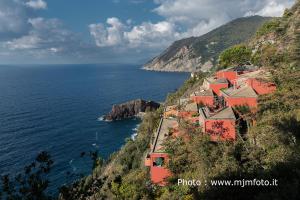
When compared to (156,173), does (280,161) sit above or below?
above

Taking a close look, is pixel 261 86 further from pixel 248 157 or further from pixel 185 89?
pixel 185 89

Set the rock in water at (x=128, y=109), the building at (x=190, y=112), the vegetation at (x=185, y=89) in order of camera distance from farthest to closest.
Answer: the rock in water at (x=128, y=109) → the vegetation at (x=185, y=89) → the building at (x=190, y=112)

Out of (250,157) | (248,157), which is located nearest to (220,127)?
(248,157)

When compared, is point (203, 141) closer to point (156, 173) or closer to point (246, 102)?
point (156, 173)

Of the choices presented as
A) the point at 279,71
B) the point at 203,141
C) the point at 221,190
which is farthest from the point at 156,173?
the point at 279,71

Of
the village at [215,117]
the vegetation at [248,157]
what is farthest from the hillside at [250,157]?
the village at [215,117]

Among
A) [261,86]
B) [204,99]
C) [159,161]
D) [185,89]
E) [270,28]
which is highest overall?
[270,28]

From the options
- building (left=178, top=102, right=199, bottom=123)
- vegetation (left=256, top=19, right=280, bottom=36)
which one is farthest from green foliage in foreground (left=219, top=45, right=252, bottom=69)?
building (left=178, top=102, right=199, bottom=123)

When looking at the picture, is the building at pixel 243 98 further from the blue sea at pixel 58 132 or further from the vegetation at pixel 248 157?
the blue sea at pixel 58 132
